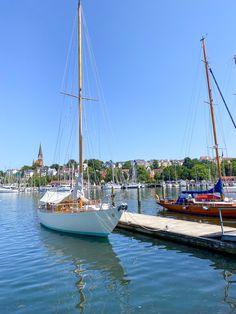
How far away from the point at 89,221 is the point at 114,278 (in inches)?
284

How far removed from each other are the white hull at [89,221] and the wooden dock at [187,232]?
289 cm

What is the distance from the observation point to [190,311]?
8703 millimetres

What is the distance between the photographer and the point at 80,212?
19.3m

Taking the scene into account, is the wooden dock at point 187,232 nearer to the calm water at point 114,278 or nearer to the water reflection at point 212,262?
the water reflection at point 212,262

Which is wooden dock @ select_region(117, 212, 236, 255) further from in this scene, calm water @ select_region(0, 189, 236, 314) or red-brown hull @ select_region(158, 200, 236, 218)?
red-brown hull @ select_region(158, 200, 236, 218)

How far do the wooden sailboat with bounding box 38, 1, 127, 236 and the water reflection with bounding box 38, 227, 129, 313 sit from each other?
701mm

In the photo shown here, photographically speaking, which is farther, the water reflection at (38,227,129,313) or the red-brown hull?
the red-brown hull

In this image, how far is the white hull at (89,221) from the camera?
18.3m

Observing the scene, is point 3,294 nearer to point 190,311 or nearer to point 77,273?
point 77,273

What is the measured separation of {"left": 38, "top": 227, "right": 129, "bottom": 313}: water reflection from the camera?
11.6 metres

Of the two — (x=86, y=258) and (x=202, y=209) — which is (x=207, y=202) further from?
(x=86, y=258)

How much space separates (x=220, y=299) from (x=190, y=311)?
4.61 ft

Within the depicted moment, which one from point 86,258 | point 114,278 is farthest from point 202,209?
point 114,278

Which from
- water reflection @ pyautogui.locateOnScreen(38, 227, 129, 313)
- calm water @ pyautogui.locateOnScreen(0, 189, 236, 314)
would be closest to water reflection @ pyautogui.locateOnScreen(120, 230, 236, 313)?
calm water @ pyautogui.locateOnScreen(0, 189, 236, 314)
